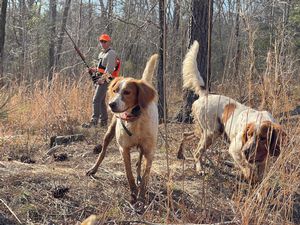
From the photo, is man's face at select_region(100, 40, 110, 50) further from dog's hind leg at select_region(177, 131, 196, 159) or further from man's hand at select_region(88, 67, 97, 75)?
dog's hind leg at select_region(177, 131, 196, 159)

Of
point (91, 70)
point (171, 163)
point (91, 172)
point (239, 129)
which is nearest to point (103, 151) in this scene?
point (91, 172)

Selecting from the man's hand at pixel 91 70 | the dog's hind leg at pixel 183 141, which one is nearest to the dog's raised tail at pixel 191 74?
the dog's hind leg at pixel 183 141

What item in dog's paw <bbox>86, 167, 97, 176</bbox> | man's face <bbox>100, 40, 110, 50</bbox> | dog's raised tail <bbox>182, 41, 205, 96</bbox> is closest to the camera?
dog's paw <bbox>86, 167, 97, 176</bbox>

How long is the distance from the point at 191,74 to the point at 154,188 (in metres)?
1.77

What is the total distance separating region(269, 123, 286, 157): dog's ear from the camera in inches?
150

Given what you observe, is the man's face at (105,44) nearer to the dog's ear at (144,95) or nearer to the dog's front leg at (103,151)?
the dog's front leg at (103,151)

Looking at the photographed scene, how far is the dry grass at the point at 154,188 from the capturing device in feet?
10.9

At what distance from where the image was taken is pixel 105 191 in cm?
428

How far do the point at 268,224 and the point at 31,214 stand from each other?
1.80 m

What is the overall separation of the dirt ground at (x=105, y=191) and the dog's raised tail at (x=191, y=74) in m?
0.84

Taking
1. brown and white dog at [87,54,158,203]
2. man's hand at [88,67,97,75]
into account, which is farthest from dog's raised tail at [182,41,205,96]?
man's hand at [88,67,97,75]

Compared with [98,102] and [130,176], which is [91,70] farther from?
[130,176]

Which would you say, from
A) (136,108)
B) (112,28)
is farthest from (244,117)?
(112,28)

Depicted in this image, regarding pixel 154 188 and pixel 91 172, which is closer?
pixel 154 188
